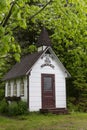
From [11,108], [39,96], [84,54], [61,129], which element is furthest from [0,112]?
[61,129]

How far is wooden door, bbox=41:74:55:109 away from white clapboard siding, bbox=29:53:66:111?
29 centimetres

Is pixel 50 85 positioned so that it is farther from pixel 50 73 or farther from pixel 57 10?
pixel 57 10

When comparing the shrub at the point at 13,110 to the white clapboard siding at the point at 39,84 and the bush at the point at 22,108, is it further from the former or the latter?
the white clapboard siding at the point at 39,84

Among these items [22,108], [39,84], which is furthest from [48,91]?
[22,108]

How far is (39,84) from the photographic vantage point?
23.7 metres

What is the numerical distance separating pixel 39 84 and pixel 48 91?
1.01m

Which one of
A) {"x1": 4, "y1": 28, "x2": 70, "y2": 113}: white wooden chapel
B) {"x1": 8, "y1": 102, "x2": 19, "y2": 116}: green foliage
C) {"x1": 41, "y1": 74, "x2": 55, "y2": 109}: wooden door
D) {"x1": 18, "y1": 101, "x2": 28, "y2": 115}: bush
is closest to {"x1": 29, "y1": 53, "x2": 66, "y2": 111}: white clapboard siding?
{"x1": 4, "y1": 28, "x2": 70, "y2": 113}: white wooden chapel

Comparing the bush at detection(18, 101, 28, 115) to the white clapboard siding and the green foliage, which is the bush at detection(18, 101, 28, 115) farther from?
the white clapboard siding

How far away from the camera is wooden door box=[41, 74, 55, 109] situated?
23727 millimetres

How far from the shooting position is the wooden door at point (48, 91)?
23727 millimetres

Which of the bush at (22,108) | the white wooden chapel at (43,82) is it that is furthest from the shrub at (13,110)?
the white wooden chapel at (43,82)

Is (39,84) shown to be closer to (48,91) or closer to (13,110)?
(48,91)

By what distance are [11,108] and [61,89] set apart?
14.7ft

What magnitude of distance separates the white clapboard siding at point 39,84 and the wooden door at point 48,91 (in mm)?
289
